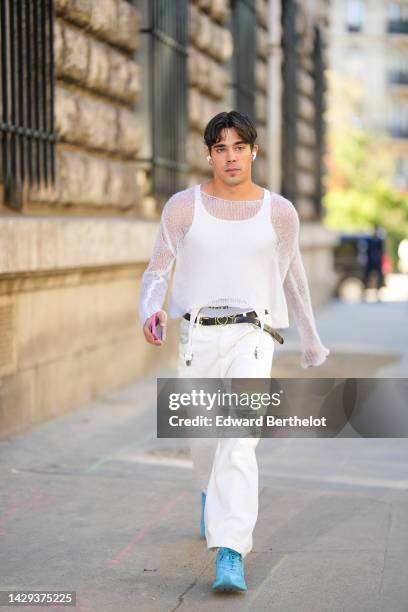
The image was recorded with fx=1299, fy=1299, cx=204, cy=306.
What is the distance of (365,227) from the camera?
5019cm

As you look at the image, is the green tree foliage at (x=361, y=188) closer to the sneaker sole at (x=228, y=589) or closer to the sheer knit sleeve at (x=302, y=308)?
the sheer knit sleeve at (x=302, y=308)

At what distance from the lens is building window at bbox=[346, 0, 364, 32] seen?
243 feet

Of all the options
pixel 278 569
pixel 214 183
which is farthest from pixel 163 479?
pixel 214 183

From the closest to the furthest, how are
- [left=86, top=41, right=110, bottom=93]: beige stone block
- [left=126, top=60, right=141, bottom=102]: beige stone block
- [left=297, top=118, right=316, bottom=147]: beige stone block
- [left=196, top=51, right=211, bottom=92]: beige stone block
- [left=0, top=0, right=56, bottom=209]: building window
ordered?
[left=0, top=0, right=56, bottom=209]: building window, [left=86, top=41, right=110, bottom=93]: beige stone block, [left=126, top=60, right=141, bottom=102]: beige stone block, [left=196, top=51, right=211, bottom=92]: beige stone block, [left=297, top=118, right=316, bottom=147]: beige stone block

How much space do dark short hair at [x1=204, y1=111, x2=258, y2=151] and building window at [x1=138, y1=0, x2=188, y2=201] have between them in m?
6.37

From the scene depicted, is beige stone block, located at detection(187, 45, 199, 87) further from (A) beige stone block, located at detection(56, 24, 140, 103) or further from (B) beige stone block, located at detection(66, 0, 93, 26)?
(B) beige stone block, located at detection(66, 0, 93, 26)

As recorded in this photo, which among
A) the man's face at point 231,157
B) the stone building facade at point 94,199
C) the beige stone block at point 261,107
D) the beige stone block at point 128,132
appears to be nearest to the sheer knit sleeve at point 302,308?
the man's face at point 231,157

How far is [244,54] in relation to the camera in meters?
15.4

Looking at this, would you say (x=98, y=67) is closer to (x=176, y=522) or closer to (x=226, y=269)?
(x=176, y=522)

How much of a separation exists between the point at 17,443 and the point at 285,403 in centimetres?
301

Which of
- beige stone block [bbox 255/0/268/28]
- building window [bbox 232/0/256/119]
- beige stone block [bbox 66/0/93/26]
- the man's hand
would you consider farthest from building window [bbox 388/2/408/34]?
the man's hand

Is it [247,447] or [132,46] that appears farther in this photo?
[132,46]

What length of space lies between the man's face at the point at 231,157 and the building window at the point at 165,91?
6388 millimetres

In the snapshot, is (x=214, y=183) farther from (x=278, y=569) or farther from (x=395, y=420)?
(x=395, y=420)
